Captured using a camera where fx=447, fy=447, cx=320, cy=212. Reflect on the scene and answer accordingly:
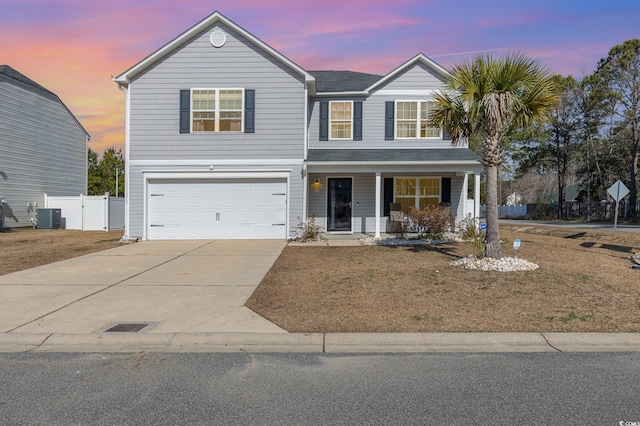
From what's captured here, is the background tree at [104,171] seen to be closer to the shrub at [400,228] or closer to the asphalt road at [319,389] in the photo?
the shrub at [400,228]

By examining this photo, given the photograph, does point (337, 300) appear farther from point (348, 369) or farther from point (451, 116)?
point (451, 116)

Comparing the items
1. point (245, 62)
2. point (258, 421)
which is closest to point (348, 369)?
point (258, 421)

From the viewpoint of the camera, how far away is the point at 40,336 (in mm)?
5598

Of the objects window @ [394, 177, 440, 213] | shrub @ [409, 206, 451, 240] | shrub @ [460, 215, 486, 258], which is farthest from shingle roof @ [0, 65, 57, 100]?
shrub @ [460, 215, 486, 258]

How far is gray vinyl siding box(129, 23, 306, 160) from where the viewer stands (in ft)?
53.2

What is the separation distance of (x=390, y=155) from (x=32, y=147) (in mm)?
19351

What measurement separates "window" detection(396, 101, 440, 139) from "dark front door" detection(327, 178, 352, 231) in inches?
116

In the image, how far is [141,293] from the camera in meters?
8.03

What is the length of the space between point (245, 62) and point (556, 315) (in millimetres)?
13483

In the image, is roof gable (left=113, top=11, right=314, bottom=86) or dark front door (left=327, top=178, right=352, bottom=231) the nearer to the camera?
roof gable (left=113, top=11, right=314, bottom=86)

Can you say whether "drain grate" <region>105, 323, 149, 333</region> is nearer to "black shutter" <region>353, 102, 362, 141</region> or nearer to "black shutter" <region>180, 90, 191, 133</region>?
"black shutter" <region>180, 90, 191, 133</region>

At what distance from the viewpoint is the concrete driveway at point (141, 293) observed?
6.15 metres

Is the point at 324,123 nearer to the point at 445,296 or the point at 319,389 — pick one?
the point at 445,296

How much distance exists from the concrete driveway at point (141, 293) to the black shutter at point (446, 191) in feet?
26.4
